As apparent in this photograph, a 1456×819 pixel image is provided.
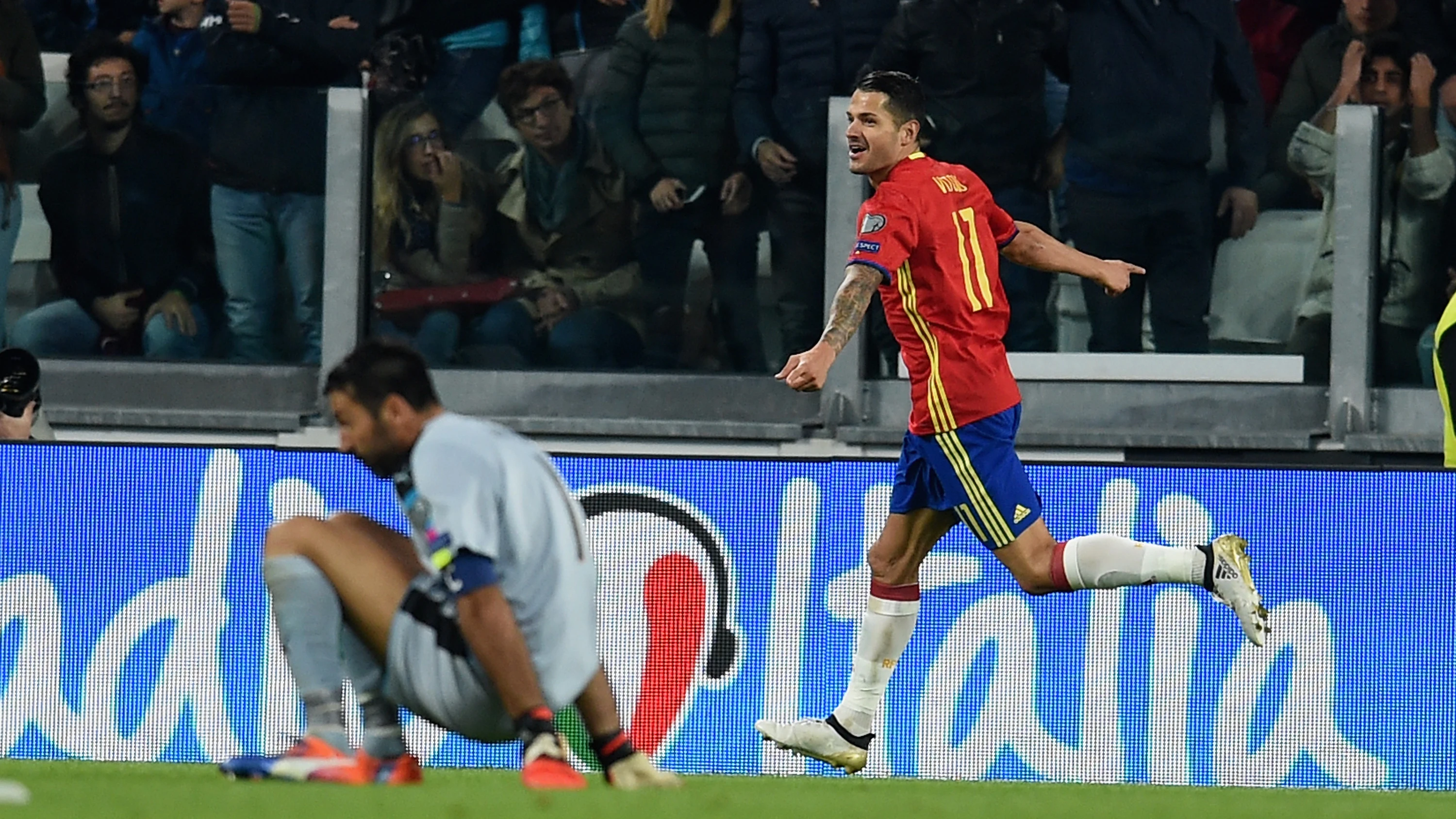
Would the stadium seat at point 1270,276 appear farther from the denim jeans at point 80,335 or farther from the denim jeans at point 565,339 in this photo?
the denim jeans at point 80,335

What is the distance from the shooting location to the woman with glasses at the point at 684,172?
9.25 metres

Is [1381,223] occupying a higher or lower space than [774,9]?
Answer: lower

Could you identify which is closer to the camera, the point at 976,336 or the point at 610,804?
the point at 610,804

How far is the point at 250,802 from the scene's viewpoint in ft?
14.9

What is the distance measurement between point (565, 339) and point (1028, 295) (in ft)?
6.23

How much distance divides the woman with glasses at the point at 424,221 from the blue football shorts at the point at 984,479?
10.9 ft

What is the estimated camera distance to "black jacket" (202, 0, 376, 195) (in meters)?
9.50

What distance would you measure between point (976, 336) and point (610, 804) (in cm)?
248

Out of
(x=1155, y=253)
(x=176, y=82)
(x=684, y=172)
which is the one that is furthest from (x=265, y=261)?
(x=1155, y=253)

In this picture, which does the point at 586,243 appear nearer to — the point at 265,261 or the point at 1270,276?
the point at 265,261

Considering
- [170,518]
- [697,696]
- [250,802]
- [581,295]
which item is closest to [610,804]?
[250,802]

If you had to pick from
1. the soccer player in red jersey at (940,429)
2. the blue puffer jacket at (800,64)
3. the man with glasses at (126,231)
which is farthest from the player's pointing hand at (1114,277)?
the man with glasses at (126,231)

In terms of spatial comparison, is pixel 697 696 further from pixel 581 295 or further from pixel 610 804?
pixel 610 804

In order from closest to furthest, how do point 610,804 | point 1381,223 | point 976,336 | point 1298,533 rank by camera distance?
point 610,804 < point 976,336 < point 1298,533 < point 1381,223
